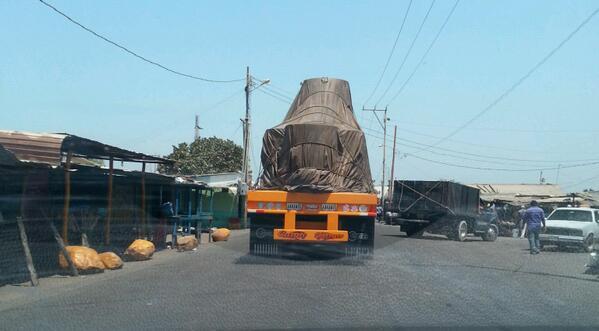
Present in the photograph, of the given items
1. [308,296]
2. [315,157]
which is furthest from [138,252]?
[308,296]

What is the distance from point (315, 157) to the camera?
15.0 meters

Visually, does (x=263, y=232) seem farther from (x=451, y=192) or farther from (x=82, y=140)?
(x=451, y=192)

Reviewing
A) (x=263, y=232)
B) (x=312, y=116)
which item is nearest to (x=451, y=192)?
(x=312, y=116)

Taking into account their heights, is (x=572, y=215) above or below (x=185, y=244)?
above

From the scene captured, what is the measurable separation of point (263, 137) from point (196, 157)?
1469 inches

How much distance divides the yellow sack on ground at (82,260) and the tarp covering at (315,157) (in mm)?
4324

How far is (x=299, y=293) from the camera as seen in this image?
9922 millimetres

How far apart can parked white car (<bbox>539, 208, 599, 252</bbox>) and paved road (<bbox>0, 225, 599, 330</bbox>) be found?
748cm

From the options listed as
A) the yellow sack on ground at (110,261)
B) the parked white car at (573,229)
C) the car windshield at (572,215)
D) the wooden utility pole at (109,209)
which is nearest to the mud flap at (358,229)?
the yellow sack on ground at (110,261)

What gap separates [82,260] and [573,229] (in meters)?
17.1

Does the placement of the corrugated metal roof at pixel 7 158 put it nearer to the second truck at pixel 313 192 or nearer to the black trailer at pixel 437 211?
the second truck at pixel 313 192

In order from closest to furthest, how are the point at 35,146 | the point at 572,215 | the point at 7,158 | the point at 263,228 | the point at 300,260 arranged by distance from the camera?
the point at 7,158
the point at 35,146
the point at 263,228
the point at 300,260
the point at 572,215

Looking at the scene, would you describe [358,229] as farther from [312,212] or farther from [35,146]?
[35,146]

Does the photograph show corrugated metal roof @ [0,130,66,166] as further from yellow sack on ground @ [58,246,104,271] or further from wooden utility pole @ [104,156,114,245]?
wooden utility pole @ [104,156,114,245]
